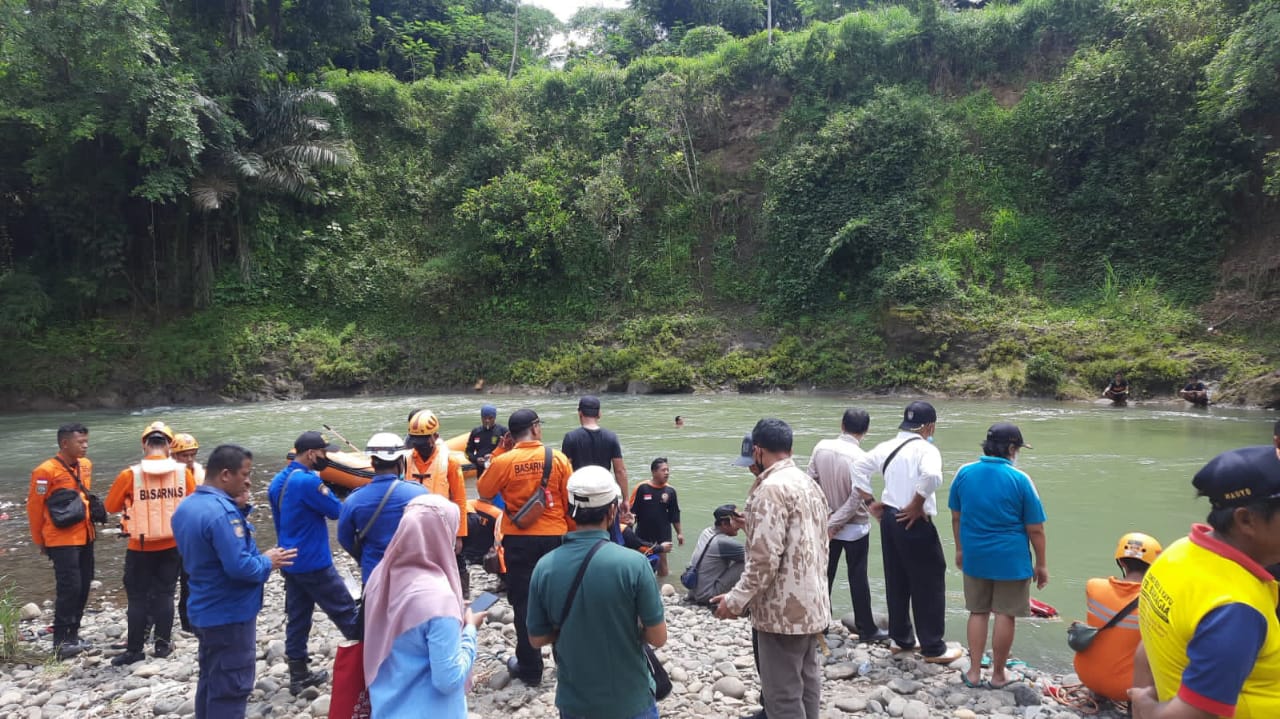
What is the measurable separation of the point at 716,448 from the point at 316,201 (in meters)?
21.0

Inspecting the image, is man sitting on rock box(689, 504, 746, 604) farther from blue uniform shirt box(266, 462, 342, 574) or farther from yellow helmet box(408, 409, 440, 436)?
blue uniform shirt box(266, 462, 342, 574)

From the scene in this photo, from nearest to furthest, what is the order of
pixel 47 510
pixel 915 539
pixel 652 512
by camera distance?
pixel 915 539
pixel 47 510
pixel 652 512

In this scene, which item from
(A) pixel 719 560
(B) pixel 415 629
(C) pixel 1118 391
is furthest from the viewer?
(C) pixel 1118 391

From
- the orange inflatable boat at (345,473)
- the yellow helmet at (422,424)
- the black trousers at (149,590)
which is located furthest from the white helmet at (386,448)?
the black trousers at (149,590)

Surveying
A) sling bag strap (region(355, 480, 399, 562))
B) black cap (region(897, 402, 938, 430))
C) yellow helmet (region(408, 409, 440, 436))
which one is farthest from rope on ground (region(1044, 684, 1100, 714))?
yellow helmet (region(408, 409, 440, 436))

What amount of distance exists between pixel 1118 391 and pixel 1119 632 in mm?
15270

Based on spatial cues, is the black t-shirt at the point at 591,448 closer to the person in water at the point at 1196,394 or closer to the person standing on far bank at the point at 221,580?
the person standing on far bank at the point at 221,580

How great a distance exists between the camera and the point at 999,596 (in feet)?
14.9

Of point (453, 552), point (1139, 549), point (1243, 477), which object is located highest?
point (1243, 477)

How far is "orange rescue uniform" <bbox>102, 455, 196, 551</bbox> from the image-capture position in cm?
533

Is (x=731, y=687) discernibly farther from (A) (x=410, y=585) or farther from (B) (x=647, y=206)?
(B) (x=647, y=206)

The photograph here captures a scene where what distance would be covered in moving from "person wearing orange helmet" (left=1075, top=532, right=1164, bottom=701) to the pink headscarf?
3.78m

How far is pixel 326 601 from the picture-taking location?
4.91m

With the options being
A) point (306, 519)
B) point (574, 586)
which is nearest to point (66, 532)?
point (306, 519)
